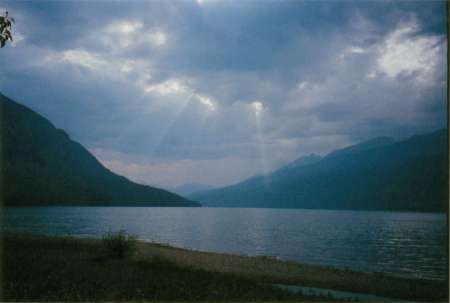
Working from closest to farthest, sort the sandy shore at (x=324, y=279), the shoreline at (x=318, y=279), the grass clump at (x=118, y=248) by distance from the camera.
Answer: the shoreline at (x=318, y=279)
the sandy shore at (x=324, y=279)
the grass clump at (x=118, y=248)

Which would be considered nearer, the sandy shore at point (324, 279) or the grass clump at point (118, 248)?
the sandy shore at point (324, 279)

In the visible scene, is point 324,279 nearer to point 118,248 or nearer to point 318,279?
point 318,279

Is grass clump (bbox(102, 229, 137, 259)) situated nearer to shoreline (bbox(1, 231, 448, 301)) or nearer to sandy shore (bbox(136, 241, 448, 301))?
shoreline (bbox(1, 231, 448, 301))

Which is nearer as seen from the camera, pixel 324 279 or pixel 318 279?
pixel 318 279

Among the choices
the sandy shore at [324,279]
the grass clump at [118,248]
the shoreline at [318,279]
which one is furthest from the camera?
the grass clump at [118,248]

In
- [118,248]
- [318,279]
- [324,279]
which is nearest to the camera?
[318,279]

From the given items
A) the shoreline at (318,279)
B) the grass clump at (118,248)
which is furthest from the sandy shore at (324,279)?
the grass clump at (118,248)

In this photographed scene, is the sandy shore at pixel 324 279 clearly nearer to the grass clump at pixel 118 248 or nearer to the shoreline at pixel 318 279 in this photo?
the shoreline at pixel 318 279

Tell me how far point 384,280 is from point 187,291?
47.9ft

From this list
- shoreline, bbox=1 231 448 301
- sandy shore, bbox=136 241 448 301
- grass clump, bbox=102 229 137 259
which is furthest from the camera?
grass clump, bbox=102 229 137 259

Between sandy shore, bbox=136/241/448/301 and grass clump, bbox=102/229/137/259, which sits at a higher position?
grass clump, bbox=102/229/137/259

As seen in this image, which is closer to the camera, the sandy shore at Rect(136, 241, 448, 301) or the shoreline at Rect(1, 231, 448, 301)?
the shoreline at Rect(1, 231, 448, 301)

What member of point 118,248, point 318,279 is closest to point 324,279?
point 318,279

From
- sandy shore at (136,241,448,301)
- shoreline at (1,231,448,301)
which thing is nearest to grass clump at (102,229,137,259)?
shoreline at (1,231,448,301)
